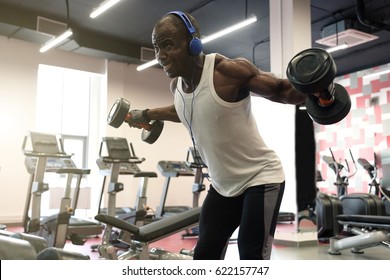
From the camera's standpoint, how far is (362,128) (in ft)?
30.9

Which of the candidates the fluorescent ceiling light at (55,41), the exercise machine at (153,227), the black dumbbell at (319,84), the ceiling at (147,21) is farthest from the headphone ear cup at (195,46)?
the fluorescent ceiling light at (55,41)

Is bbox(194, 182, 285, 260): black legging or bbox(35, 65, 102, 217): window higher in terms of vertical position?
bbox(35, 65, 102, 217): window

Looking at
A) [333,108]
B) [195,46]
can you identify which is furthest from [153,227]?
[333,108]

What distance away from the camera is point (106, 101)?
28.1 ft

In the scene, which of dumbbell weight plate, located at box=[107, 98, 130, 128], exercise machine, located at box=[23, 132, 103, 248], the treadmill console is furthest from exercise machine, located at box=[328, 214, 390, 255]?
Result: dumbbell weight plate, located at box=[107, 98, 130, 128]

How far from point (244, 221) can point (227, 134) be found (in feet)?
1.09

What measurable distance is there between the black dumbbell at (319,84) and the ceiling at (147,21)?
565 centimetres

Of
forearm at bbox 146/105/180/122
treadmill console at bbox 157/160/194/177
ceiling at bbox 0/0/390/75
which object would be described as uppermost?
ceiling at bbox 0/0/390/75

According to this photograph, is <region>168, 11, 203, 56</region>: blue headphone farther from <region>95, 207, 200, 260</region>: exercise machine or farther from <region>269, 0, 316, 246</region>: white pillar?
<region>269, 0, 316, 246</region>: white pillar

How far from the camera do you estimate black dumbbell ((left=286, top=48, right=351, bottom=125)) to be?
46.4 inches

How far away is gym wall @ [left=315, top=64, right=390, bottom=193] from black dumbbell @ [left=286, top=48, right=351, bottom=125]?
327 inches
